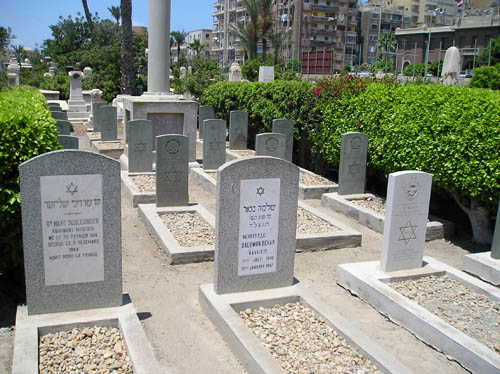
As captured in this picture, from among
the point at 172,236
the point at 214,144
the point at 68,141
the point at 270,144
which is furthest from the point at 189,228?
the point at 214,144

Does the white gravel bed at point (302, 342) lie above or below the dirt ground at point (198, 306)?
above

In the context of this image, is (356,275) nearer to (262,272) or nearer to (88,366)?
(262,272)

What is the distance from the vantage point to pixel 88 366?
376cm

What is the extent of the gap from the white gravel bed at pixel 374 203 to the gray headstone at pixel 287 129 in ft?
9.73

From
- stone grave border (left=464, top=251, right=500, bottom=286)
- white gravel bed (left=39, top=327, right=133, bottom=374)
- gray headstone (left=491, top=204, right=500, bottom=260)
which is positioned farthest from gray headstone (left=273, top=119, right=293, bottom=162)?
white gravel bed (left=39, top=327, right=133, bottom=374)

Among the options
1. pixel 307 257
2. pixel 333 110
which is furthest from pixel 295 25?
pixel 307 257

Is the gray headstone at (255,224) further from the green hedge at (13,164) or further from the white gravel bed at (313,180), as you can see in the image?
the white gravel bed at (313,180)

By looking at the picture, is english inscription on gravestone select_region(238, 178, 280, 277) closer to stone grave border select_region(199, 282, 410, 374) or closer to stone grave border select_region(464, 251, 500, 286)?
stone grave border select_region(199, 282, 410, 374)

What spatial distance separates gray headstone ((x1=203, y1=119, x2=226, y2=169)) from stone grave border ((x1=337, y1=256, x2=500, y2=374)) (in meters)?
A: 6.29

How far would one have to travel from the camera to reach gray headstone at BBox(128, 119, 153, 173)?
34.1 ft

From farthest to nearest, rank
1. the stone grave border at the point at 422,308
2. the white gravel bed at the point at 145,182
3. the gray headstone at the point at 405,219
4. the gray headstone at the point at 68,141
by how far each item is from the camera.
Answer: the white gravel bed at the point at 145,182 → the gray headstone at the point at 68,141 → the gray headstone at the point at 405,219 → the stone grave border at the point at 422,308

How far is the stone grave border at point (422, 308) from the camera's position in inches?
163

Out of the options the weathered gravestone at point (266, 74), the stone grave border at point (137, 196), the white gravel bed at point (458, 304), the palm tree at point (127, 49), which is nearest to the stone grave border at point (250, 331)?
the white gravel bed at point (458, 304)

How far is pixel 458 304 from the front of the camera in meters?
5.09
